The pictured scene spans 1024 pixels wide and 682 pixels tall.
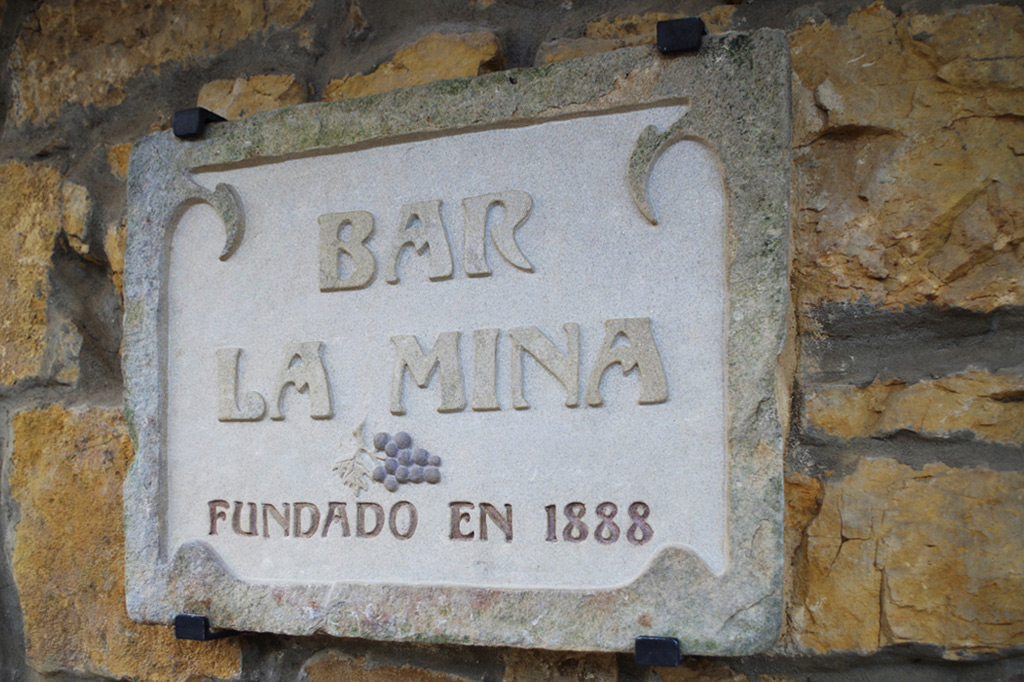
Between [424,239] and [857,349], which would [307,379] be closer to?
[424,239]

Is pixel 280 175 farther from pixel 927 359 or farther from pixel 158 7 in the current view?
pixel 927 359

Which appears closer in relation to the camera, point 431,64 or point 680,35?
point 680,35

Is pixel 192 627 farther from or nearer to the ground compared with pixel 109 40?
nearer to the ground

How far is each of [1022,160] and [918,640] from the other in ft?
1.65

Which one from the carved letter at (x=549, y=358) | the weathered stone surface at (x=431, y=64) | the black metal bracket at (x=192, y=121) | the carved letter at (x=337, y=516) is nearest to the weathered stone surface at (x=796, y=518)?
the carved letter at (x=549, y=358)

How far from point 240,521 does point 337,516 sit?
0.13 meters

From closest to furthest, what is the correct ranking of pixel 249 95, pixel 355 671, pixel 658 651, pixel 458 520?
pixel 658 651 < pixel 458 520 < pixel 355 671 < pixel 249 95

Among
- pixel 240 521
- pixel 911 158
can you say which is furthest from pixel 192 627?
pixel 911 158

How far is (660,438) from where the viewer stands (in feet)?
2.87

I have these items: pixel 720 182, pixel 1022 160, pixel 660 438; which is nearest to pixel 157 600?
pixel 660 438

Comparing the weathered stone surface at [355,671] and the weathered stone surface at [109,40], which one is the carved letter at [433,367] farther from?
the weathered stone surface at [109,40]

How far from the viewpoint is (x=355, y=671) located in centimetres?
105

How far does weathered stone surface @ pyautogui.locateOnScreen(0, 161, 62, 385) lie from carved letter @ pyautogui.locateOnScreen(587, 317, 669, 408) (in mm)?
834

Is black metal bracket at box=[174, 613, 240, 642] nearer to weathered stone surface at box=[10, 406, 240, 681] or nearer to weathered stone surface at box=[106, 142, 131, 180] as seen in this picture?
weathered stone surface at box=[10, 406, 240, 681]
